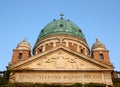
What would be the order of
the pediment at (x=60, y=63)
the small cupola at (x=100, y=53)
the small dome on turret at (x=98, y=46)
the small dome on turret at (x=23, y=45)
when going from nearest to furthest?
the pediment at (x=60, y=63) < the small cupola at (x=100, y=53) < the small dome on turret at (x=98, y=46) < the small dome on turret at (x=23, y=45)

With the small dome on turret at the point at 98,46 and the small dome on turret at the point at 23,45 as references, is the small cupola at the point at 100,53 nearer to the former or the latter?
the small dome on turret at the point at 98,46

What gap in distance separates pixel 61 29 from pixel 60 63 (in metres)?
16.8

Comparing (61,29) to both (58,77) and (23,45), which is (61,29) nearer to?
(23,45)

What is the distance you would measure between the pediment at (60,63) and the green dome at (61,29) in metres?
14.7

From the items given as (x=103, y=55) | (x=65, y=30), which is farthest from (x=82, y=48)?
(x=103, y=55)

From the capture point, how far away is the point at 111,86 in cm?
2444

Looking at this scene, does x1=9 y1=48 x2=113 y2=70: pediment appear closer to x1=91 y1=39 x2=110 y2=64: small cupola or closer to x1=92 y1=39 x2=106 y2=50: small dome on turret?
x1=91 y1=39 x2=110 y2=64: small cupola

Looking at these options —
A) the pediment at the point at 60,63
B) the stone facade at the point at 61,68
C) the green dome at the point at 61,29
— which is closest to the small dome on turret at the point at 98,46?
the stone facade at the point at 61,68

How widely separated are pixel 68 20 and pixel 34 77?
2375 cm

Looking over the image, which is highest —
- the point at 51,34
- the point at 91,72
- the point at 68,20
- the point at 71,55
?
the point at 68,20

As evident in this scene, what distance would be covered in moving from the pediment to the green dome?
48.3 feet

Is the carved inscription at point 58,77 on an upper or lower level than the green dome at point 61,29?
lower

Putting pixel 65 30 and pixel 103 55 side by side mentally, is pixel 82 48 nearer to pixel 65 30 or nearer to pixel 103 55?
pixel 65 30

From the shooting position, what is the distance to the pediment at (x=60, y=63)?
25.7 metres
